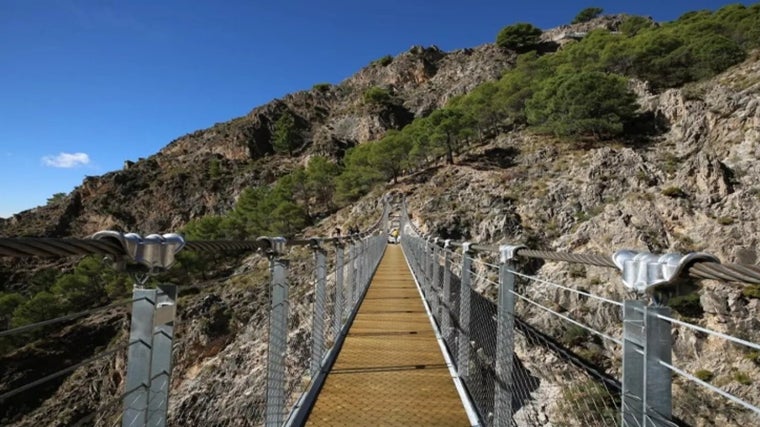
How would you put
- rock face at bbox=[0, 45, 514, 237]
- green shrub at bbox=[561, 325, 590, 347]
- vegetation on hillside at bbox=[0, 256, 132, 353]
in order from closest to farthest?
green shrub at bbox=[561, 325, 590, 347]
vegetation on hillside at bbox=[0, 256, 132, 353]
rock face at bbox=[0, 45, 514, 237]

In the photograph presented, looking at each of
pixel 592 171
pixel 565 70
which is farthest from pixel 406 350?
pixel 565 70

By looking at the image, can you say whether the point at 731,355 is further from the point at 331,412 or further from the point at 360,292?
the point at 331,412

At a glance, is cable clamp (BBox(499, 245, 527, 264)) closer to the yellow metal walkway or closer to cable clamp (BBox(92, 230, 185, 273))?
the yellow metal walkway

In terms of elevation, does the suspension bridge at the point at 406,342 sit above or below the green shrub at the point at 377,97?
below

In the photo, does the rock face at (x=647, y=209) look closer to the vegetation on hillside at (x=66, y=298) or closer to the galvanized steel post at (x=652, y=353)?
the galvanized steel post at (x=652, y=353)

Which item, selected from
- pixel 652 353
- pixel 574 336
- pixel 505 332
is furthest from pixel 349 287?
pixel 574 336

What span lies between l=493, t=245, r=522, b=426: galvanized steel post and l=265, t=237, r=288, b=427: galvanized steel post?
121 centimetres

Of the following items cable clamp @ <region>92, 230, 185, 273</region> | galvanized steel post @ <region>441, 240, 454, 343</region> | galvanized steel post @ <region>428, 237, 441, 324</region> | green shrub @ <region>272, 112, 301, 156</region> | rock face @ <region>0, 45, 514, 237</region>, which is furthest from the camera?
green shrub @ <region>272, 112, 301, 156</region>

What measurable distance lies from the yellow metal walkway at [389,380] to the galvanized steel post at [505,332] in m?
0.61

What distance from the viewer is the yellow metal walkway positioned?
298 cm

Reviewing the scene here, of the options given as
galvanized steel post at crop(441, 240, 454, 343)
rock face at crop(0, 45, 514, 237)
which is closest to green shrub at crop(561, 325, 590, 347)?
galvanized steel post at crop(441, 240, 454, 343)

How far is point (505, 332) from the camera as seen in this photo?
2.34 meters

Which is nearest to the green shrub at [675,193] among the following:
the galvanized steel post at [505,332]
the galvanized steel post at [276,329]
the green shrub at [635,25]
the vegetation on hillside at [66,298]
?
the galvanized steel post at [505,332]

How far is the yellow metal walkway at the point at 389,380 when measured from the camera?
117 inches
